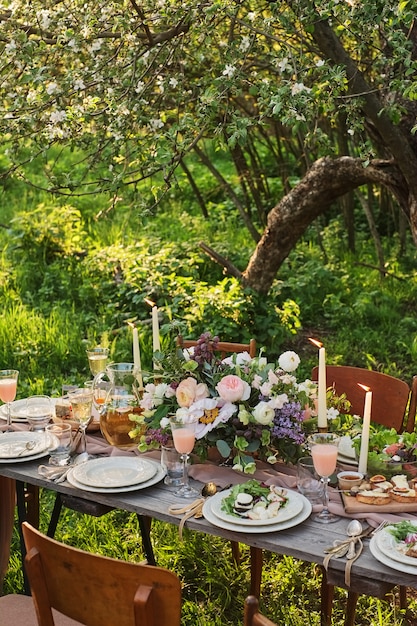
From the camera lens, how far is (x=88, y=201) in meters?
10.0

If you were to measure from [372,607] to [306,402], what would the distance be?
44.1 inches

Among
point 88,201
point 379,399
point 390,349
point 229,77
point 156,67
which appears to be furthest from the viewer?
point 88,201

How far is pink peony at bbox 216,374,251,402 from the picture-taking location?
7.98ft

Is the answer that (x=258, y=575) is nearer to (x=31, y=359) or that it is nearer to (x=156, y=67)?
(x=156, y=67)

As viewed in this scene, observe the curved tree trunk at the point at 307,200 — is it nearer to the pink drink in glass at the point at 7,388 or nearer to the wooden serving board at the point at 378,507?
the pink drink in glass at the point at 7,388

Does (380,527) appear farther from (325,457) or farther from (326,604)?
(326,604)

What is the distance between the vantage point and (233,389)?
2.43 meters

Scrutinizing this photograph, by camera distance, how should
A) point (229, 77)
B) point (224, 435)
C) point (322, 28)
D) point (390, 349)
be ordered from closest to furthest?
point (224, 435)
point (229, 77)
point (322, 28)
point (390, 349)

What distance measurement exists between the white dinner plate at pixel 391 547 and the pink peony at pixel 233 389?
22.7 inches

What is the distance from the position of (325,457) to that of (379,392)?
107 cm

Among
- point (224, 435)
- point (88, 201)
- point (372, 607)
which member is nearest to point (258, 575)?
point (372, 607)

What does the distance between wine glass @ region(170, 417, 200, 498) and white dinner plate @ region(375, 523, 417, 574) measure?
53 cm

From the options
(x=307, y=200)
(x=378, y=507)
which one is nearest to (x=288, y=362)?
(x=378, y=507)

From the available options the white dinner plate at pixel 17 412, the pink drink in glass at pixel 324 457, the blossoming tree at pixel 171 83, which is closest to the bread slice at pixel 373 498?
the pink drink in glass at pixel 324 457
